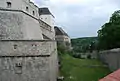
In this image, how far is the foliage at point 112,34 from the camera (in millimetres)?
35688

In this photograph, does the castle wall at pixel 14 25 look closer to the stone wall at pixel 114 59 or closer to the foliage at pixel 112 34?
the stone wall at pixel 114 59

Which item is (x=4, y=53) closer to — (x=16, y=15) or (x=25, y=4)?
(x=16, y=15)

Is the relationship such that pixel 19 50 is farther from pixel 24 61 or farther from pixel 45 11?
pixel 45 11

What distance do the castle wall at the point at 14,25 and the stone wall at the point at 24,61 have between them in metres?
1.03

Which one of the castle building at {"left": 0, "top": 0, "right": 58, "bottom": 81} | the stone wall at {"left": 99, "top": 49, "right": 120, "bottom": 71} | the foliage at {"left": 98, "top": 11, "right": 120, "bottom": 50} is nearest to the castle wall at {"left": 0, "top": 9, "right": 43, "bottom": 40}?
the castle building at {"left": 0, "top": 0, "right": 58, "bottom": 81}

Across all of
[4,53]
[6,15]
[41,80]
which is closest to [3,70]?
[4,53]

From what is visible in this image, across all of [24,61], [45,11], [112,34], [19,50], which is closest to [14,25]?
[19,50]

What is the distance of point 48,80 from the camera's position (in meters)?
17.3

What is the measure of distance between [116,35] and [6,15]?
2168cm

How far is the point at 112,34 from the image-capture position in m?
36.4

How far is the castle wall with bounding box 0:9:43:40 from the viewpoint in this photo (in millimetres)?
17750

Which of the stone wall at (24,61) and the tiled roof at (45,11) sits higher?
the tiled roof at (45,11)

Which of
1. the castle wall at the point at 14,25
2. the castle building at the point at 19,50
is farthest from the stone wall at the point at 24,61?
the castle wall at the point at 14,25

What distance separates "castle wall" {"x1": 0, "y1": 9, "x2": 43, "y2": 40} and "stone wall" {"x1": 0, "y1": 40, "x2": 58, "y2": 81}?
40.6 inches
